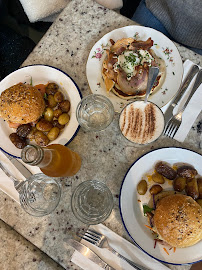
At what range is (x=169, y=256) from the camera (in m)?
1.05

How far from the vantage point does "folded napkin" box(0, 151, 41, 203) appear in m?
1.22

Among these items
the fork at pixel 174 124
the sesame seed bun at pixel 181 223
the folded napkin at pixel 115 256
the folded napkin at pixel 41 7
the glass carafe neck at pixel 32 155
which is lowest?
the folded napkin at pixel 115 256

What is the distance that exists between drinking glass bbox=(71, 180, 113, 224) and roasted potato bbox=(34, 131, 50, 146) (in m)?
0.25

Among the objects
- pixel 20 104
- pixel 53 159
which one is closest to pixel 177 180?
pixel 53 159

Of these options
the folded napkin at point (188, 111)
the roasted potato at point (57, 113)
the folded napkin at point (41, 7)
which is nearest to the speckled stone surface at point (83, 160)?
the folded napkin at point (188, 111)

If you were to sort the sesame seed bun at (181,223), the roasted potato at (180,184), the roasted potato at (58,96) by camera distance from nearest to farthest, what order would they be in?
the sesame seed bun at (181,223) < the roasted potato at (180,184) < the roasted potato at (58,96)

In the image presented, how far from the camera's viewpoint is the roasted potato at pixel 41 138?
117cm

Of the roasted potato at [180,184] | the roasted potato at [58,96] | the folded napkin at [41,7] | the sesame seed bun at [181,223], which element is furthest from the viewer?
the folded napkin at [41,7]

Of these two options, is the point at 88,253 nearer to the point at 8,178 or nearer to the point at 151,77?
the point at 8,178

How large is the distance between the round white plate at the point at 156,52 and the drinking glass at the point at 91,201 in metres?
0.36

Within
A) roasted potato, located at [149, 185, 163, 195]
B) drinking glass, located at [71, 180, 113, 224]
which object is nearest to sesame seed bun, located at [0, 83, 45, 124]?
drinking glass, located at [71, 180, 113, 224]

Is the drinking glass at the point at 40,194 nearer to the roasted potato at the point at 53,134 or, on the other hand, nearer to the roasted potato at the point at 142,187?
the roasted potato at the point at 53,134

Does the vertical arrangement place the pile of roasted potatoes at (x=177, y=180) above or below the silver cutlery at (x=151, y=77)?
below

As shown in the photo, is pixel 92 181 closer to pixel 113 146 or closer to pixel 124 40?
pixel 113 146
